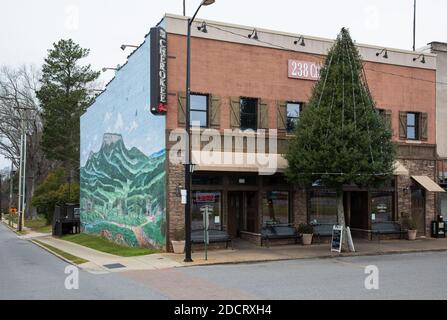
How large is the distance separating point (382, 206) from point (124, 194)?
12144mm

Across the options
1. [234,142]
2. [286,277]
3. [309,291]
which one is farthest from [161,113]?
[309,291]

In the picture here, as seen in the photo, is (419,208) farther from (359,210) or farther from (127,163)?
(127,163)

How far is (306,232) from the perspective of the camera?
71.6ft

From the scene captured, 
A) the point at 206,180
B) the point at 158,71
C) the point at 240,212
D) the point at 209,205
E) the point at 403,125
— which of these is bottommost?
the point at 240,212

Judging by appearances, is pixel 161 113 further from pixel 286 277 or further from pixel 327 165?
pixel 286 277

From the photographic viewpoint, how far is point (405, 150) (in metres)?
24.8

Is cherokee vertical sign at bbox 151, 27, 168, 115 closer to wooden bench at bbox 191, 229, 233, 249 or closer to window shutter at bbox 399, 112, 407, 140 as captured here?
wooden bench at bbox 191, 229, 233, 249

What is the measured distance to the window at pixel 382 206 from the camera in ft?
79.2

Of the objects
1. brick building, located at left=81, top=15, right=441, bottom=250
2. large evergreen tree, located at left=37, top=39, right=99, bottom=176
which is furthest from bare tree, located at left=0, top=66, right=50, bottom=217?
brick building, located at left=81, top=15, right=441, bottom=250

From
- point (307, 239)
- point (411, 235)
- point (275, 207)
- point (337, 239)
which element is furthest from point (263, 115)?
point (411, 235)

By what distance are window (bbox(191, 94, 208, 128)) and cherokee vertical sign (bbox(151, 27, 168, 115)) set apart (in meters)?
1.33

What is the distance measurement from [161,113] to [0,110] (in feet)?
143

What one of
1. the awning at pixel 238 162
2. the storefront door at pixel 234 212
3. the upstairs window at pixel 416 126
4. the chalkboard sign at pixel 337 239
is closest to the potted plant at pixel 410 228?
the upstairs window at pixel 416 126

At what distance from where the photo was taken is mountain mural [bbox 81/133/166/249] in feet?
67.6
